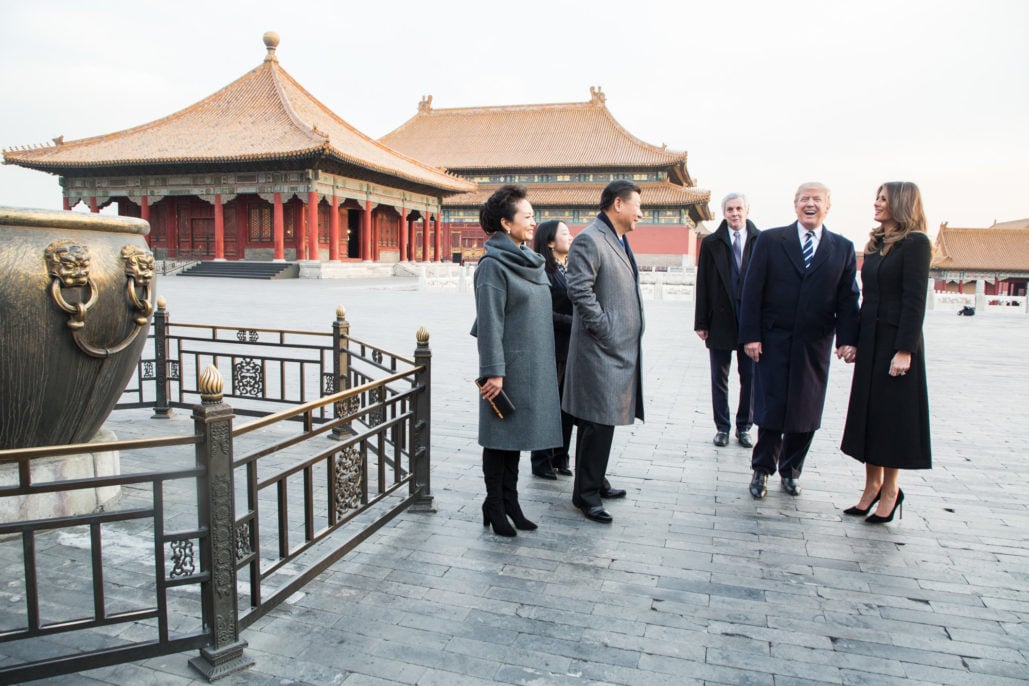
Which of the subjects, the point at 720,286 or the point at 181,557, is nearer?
the point at 181,557

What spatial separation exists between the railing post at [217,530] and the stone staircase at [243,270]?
2248cm

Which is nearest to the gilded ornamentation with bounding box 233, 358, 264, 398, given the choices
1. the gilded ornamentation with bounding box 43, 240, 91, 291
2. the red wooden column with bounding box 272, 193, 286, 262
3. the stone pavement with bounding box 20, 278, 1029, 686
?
the stone pavement with bounding box 20, 278, 1029, 686

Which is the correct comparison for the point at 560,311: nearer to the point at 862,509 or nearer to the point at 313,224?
the point at 862,509

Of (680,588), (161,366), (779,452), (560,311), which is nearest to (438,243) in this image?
(161,366)

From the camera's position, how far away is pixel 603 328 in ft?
10.8

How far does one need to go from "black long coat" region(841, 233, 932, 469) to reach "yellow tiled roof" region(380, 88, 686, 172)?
106ft

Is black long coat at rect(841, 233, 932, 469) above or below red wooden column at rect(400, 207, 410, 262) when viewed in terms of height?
below

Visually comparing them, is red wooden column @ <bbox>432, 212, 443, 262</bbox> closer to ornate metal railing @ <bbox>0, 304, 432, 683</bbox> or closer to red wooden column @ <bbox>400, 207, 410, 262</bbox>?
red wooden column @ <bbox>400, 207, 410, 262</bbox>

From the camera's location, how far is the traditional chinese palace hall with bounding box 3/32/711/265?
25.0m

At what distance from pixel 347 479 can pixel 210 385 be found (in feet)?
3.21

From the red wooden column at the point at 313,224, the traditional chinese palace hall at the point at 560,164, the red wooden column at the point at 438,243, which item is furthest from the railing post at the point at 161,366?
the red wooden column at the point at 438,243

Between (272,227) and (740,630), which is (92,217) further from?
(272,227)

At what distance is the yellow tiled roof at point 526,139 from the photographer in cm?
3559

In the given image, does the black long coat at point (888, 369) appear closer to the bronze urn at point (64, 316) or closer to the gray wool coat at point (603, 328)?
the gray wool coat at point (603, 328)
